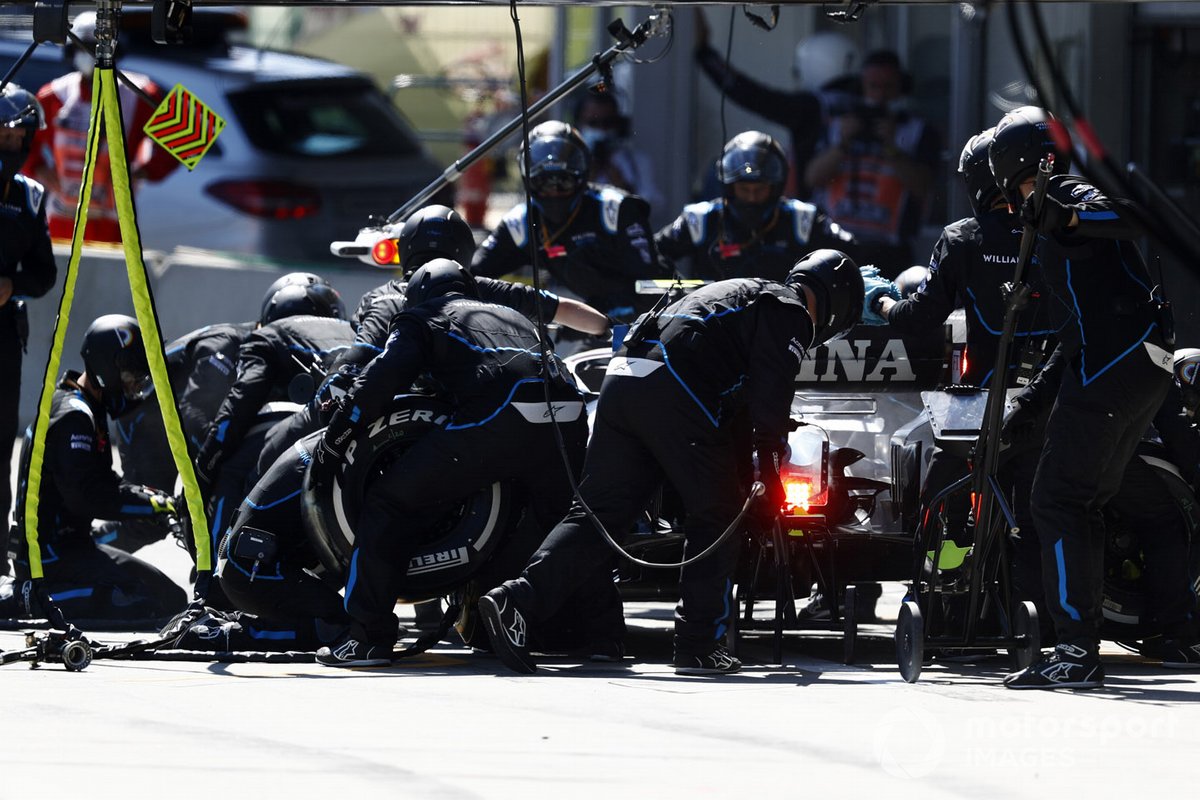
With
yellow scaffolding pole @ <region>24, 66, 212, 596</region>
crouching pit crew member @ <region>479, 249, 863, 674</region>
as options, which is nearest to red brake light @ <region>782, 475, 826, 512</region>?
crouching pit crew member @ <region>479, 249, 863, 674</region>

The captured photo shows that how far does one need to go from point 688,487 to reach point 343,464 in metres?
1.34

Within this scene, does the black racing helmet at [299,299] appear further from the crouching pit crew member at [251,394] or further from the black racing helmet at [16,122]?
the black racing helmet at [16,122]

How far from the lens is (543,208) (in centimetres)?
1119

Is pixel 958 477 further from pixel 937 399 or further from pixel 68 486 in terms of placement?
pixel 68 486

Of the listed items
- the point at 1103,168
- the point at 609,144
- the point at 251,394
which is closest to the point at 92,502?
the point at 251,394

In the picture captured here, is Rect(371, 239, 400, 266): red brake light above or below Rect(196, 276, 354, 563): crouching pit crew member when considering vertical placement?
above

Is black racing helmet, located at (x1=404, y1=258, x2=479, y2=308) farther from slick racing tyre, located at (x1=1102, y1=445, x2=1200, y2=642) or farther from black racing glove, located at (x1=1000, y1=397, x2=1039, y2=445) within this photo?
slick racing tyre, located at (x1=1102, y1=445, x2=1200, y2=642)

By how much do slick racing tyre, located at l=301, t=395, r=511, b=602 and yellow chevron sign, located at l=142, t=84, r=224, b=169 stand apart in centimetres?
133

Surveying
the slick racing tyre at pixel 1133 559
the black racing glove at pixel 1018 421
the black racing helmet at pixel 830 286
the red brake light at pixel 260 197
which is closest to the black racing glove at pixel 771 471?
the black racing helmet at pixel 830 286

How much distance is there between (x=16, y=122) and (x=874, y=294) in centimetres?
389

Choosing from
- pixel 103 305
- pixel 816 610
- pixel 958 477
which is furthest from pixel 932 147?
pixel 958 477

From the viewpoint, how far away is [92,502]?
9016 millimetres

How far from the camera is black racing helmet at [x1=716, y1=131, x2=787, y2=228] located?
433 inches

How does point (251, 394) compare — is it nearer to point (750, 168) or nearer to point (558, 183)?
point (558, 183)
